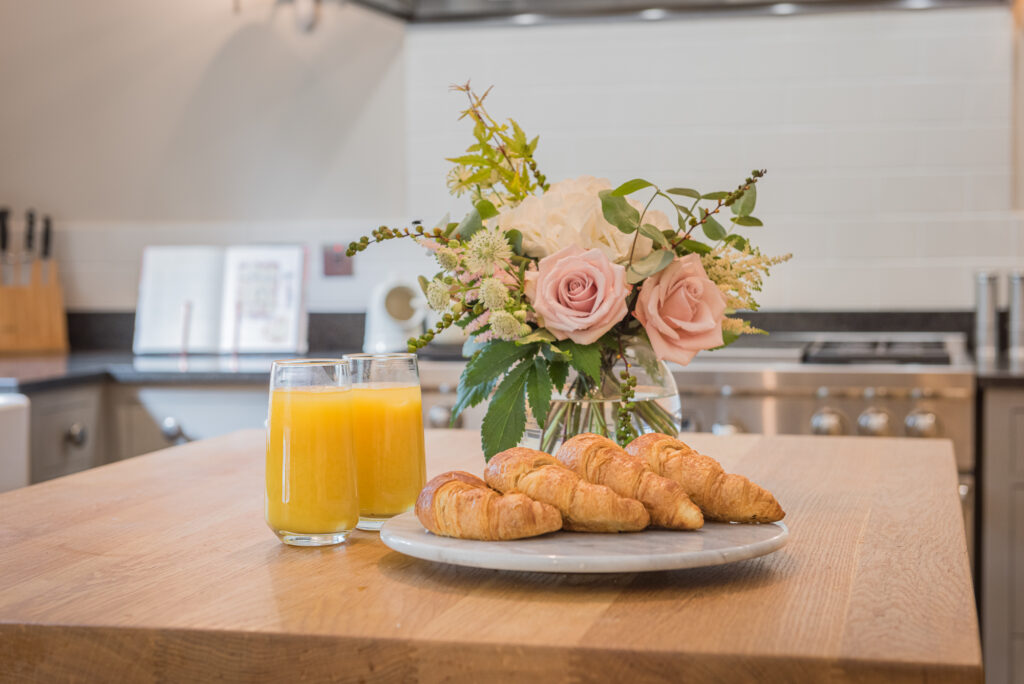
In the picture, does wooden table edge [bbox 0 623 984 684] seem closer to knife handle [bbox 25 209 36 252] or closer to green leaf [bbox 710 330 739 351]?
green leaf [bbox 710 330 739 351]

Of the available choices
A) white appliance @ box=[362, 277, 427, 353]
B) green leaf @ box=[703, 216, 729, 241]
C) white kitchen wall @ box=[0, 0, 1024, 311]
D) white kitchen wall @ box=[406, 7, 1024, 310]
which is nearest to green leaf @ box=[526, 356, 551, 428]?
green leaf @ box=[703, 216, 729, 241]

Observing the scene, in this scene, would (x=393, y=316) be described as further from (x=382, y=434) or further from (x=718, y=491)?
(x=718, y=491)

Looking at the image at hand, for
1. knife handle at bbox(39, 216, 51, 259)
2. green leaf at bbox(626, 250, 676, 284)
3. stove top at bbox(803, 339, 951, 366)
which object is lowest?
stove top at bbox(803, 339, 951, 366)

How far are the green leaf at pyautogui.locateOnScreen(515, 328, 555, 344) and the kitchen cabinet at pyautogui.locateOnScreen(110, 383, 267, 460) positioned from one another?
1790 mm

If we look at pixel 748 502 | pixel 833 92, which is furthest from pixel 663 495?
pixel 833 92

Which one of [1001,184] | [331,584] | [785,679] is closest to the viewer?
[785,679]

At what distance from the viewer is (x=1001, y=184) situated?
2.96 m

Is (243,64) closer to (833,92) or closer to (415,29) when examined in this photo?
(415,29)

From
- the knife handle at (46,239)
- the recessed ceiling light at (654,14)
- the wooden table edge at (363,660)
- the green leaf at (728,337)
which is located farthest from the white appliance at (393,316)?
the wooden table edge at (363,660)

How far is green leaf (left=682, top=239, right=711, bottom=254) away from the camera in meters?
1.09

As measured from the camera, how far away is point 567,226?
1.06 metres

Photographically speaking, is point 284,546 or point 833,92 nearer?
point 284,546

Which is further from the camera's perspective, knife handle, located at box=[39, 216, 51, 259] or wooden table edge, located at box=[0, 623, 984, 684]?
knife handle, located at box=[39, 216, 51, 259]

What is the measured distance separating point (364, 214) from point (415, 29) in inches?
21.8
